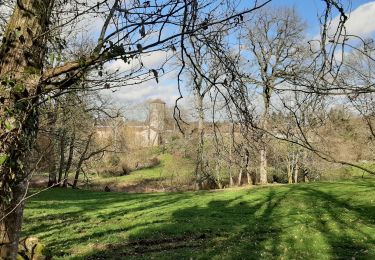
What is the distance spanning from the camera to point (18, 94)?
142 inches

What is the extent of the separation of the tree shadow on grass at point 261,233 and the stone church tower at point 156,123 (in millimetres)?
51239

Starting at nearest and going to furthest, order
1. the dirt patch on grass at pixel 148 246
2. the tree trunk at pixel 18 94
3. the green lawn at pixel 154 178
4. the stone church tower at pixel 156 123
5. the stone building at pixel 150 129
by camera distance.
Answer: the tree trunk at pixel 18 94 < the dirt patch on grass at pixel 148 246 < the green lawn at pixel 154 178 < the stone building at pixel 150 129 < the stone church tower at pixel 156 123

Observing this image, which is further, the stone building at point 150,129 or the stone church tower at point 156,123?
the stone church tower at point 156,123

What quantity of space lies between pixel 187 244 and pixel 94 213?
8746 mm

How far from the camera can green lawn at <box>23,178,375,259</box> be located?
11109 millimetres

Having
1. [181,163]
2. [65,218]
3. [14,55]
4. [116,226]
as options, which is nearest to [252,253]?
[116,226]

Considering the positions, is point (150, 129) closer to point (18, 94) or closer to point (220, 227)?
point (220, 227)

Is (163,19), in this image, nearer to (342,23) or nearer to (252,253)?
(342,23)

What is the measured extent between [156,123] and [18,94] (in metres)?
74.1

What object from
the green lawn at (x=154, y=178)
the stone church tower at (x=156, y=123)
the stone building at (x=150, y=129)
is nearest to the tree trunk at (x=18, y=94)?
the green lawn at (x=154, y=178)

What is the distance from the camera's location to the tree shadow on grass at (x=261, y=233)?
1083cm

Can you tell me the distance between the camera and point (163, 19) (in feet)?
9.97

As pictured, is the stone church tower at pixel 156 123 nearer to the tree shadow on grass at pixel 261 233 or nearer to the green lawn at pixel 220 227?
the green lawn at pixel 220 227

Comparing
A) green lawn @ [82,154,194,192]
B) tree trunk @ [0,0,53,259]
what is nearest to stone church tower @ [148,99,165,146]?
green lawn @ [82,154,194,192]
